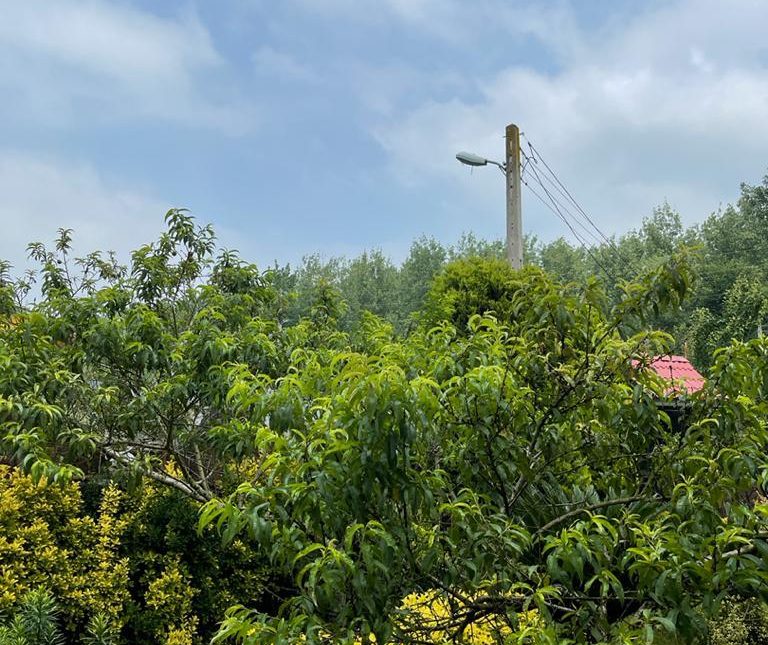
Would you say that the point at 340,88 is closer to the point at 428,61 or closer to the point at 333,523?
the point at 428,61

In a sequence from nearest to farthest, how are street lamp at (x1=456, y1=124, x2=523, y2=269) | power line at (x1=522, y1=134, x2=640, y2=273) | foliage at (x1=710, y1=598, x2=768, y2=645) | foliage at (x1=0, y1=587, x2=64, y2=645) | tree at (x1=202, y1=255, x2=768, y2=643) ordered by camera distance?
tree at (x1=202, y1=255, x2=768, y2=643), foliage at (x1=0, y1=587, x2=64, y2=645), foliage at (x1=710, y1=598, x2=768, y2=645), street lamp at (x1=456, y1=124, x2=523, y2=269), power line at (x1=522, y1=134, x2=640, y2=273)

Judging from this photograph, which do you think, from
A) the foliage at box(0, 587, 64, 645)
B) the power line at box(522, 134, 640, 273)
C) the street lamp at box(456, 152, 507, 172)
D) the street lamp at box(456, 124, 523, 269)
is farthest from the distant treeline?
the foliage at box(0, 587, 64, 645)

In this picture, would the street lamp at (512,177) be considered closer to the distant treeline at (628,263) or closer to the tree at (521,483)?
the tree at (521,483)

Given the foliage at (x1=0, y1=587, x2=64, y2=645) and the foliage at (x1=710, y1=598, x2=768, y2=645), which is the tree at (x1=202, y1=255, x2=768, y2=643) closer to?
the foliage at (x1=0, y1=587, x2=64, y2=645)

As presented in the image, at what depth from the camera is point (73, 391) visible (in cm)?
590

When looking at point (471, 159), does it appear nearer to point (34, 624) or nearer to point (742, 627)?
point (742, 627)

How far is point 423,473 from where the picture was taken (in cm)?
313

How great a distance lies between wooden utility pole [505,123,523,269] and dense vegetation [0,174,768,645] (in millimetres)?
4152

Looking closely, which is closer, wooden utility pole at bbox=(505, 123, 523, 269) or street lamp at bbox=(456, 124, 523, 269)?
wooden utility pole at bbox=(505, 123, 523, 269)

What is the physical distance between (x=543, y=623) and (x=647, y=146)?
46.6 feet

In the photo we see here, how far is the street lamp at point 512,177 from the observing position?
33.1 ft

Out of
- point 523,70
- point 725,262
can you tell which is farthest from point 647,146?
point 725,262

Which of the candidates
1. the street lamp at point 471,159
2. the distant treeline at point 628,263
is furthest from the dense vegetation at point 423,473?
the distant treeline at point 628,263

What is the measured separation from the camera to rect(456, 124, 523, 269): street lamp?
10.1m
